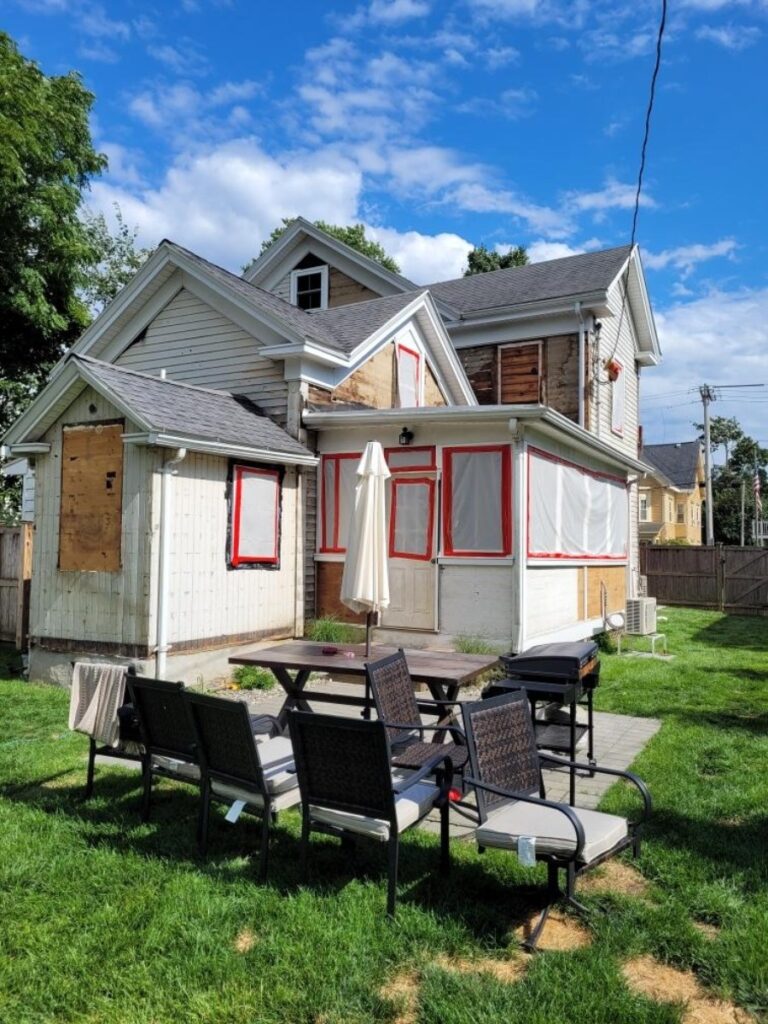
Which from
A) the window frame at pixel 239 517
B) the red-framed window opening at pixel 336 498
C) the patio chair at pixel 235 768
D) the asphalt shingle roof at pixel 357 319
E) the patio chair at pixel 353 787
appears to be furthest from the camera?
the asphalt shingle roof at pixel 357 319

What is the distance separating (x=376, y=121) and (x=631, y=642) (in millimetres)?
9553

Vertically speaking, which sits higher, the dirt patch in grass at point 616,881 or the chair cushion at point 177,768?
the chair cushion at point 177,768

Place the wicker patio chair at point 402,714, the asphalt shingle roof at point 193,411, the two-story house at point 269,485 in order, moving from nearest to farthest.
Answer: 1. the wicker patio chair at point 402,714
2. the asphalt shingle roof at point 193,411
3. the two-story house at point 269,485

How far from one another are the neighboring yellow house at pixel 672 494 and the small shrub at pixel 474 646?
33199mm

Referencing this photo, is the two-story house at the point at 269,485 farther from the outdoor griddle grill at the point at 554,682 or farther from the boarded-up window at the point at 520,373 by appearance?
the outdoor griddle grill at the point at 554,682

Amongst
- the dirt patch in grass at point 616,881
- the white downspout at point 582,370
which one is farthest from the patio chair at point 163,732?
the white downspout at point 582,370

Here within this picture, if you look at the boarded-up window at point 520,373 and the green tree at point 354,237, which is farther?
the green tree at point 354,237

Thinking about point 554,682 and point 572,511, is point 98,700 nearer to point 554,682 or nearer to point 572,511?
point 554,682

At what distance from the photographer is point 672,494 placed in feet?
154

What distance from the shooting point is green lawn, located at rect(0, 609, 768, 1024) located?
2.74 metres

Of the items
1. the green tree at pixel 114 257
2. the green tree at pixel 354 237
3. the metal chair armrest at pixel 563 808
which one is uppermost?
the green tree at pixel 354 237

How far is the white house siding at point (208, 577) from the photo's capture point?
8.72m

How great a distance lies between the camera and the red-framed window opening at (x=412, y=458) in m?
10.3

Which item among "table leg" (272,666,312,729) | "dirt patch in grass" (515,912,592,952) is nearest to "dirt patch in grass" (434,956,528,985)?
"dirt patch in grass" (515,912,592,952)
